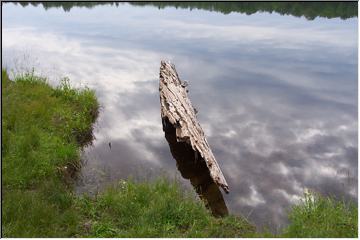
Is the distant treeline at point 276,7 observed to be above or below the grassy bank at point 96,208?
above

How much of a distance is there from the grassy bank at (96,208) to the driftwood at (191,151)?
2.88 feet

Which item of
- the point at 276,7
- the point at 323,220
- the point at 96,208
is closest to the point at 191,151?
the point at 96,208

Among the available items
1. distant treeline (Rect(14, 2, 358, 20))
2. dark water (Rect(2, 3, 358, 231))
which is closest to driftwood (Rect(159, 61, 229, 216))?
dark water (Rect(2, 3, 358, 231))

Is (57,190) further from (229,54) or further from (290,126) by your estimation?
(229,54)

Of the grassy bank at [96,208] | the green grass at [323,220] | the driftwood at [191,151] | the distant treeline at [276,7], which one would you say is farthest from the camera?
the distant treeline at [276,7]

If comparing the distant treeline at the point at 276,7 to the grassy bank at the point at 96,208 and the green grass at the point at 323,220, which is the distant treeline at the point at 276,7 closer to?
the green grass at the point at 323,220

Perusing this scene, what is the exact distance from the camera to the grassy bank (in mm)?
7770

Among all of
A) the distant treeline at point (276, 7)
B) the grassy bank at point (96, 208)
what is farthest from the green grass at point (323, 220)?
the distant treeline at point (276, 7)

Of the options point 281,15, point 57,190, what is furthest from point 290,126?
point 281,15

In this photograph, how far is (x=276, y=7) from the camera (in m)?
42.2

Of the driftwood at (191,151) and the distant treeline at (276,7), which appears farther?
the distant treeline at (276,7)

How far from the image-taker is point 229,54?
80.3ft

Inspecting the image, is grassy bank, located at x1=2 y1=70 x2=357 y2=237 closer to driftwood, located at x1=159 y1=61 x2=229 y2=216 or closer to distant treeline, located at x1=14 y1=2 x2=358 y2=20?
driftwood, located at x1=159 y1=61 x2=229 y2=216

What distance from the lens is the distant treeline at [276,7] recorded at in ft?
123
